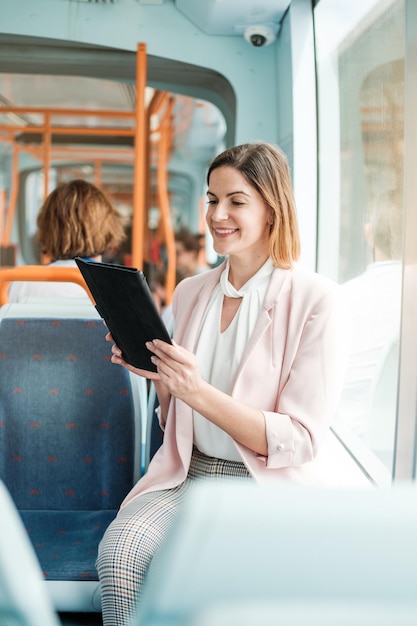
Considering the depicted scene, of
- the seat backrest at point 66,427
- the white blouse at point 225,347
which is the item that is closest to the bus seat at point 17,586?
the white blouse at point 225,347

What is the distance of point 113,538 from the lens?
6.24 feet

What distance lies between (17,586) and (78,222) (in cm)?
247

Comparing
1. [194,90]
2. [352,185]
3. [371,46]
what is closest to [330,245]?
[352,185]

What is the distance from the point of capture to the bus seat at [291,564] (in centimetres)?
69

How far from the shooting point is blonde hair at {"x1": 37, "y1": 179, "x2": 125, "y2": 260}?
3154mm

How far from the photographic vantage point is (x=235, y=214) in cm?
216

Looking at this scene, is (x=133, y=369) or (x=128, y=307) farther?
(x=133, y=369)

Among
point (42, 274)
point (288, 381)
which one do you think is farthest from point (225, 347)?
point (42, 274)

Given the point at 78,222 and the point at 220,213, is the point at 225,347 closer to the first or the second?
the point at 220,213

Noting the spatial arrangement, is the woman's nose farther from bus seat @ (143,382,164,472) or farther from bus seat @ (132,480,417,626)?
bus seat @ (132,480,417,626)

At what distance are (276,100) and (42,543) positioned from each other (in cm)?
245

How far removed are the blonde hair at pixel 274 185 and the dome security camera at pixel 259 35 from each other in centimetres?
164

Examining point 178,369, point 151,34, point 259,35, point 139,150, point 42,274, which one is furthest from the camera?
point 151,34

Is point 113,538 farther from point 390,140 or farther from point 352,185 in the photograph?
point 352,185
